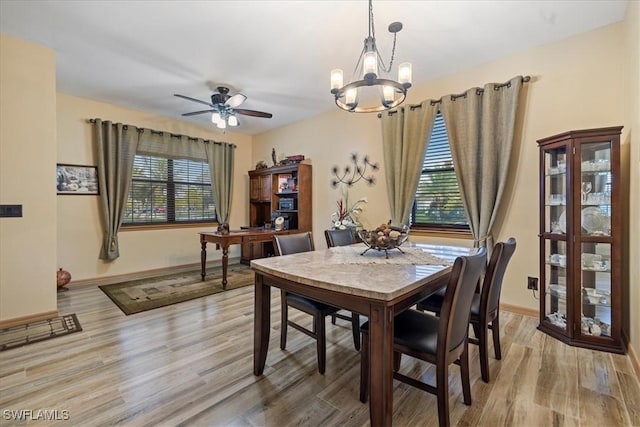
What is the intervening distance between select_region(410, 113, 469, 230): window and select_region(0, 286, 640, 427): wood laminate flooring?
1.40 m

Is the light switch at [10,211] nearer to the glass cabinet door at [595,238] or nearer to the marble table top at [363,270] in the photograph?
the marble table top at [363,270]

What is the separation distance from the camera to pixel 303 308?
2.13 metres

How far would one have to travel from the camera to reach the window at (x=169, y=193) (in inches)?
190

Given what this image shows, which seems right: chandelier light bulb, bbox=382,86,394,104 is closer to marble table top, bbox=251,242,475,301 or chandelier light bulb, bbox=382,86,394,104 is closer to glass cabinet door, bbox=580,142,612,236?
marble table top, bbox=251,242,475,301

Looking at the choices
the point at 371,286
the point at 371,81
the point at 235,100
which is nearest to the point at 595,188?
the point at 371,81

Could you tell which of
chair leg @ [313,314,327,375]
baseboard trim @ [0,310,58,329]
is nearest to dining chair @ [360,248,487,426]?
chair leg @ [313,314,327,375]

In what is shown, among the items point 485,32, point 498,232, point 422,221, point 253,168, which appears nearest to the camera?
point 485,32

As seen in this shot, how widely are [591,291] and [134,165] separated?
5.96 meters

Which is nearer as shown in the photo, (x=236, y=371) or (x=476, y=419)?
(x=476, y=419)

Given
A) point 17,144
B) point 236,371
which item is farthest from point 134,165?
point 236,371

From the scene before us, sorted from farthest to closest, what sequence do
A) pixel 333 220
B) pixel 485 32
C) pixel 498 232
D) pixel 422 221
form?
pixel 333 220 → pixel 422 221 → pixel 498 232 → pixel 485 32

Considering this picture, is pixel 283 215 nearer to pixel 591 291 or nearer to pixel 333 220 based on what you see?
pixel 333 220

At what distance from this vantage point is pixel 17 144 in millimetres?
2760

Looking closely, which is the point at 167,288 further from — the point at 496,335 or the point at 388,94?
the point at 496,335
